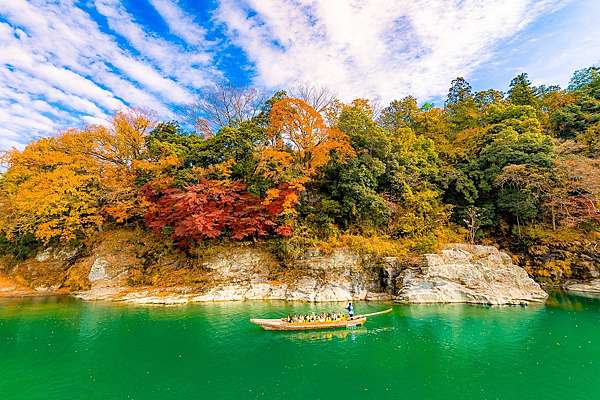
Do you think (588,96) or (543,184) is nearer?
(543,184)

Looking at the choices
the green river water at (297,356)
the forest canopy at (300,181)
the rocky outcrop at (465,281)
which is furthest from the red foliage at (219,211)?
the rocky outcrop at (465,281)

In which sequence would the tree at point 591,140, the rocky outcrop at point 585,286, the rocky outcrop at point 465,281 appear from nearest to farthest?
the rocky outcrop at point 465,281 < the rocky outcrop at point 585,286 < the tree at point 591,140

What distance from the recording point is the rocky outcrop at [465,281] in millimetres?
22375

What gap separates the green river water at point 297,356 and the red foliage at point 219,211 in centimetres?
707

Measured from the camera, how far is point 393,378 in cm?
1148

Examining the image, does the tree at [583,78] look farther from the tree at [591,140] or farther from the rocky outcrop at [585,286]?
the rocky outcrop at [585,286]

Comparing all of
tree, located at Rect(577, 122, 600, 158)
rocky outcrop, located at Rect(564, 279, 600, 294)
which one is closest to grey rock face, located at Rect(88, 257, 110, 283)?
rocky outcrop, located at Rect(564, 279, 600, 294)

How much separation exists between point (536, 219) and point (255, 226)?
81.7 ft

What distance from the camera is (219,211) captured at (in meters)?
25.4

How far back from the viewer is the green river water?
10672 mm

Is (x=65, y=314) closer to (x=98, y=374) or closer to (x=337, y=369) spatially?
(x=98, y=374)

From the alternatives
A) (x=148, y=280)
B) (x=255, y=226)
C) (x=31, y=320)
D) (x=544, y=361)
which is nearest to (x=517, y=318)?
(x=544, y=361)

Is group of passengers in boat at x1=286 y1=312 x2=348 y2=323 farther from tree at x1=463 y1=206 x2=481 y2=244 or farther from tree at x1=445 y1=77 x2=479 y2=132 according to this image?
tree at x1=445 y1=77 x2=479 y2=132

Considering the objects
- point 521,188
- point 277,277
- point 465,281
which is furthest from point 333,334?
point 521,188
